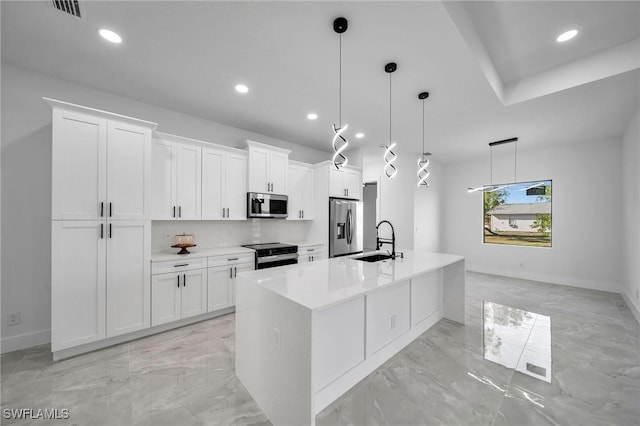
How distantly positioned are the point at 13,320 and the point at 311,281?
3176 mm

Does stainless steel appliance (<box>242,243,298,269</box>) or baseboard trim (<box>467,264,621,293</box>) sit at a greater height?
stainless steel appliance (<box>242,243,298,269</box>)

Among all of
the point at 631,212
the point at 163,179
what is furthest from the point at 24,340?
the point at 631,212

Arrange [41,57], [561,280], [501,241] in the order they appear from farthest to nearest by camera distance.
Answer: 1. [501,241]
2. [561,280]
3. [41,57]

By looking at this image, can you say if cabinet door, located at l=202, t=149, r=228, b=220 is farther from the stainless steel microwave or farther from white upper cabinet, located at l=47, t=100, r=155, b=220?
white upper cabinet, located at l=47, t=100, r=155, b=220

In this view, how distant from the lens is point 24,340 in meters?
2.54

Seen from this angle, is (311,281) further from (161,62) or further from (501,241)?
(501,241)

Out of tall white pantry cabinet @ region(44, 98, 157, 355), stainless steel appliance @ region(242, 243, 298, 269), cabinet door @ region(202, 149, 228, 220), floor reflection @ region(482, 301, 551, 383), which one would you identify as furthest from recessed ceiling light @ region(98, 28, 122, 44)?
floor reflection @ region(482, 301, 551, 383)

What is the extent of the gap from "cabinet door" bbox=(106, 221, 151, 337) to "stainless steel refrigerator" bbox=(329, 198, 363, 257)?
2842 millimetres

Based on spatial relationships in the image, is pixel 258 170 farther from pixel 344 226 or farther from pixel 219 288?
pixel 344 226

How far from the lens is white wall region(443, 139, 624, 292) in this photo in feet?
15.1

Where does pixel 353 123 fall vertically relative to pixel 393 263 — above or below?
above

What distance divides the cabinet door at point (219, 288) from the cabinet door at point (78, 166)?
1388mm

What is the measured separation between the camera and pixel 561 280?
16.6ft

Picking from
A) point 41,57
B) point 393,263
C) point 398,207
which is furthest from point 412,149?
point 41,57
